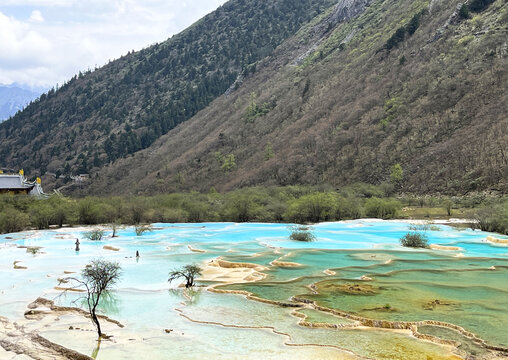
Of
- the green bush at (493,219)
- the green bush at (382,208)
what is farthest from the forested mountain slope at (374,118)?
the green bush at (493,219)

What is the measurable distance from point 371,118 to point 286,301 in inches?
2542

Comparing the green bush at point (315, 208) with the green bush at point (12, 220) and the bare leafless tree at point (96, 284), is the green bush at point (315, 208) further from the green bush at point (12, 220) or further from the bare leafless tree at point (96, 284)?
the bare leafless tree at point (96, 284)

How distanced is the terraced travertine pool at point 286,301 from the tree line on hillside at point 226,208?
1651cm

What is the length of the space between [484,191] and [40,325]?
167ft

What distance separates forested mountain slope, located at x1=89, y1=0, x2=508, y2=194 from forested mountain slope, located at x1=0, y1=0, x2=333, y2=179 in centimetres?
2525

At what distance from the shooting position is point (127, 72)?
189m

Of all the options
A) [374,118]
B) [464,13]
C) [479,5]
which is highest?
[479,5]

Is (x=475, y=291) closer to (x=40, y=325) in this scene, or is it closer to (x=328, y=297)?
(x=328, y=297)

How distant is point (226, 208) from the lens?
188 ft

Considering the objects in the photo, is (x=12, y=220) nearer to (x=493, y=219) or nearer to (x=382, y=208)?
(x=382, y=208)

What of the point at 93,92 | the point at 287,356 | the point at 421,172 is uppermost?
the point at 93,92

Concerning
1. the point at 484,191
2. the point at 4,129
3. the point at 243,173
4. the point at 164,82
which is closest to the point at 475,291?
the point at 484,191

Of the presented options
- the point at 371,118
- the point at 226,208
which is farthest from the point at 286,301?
the point at 371,118

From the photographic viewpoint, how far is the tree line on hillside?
49.4 metres
